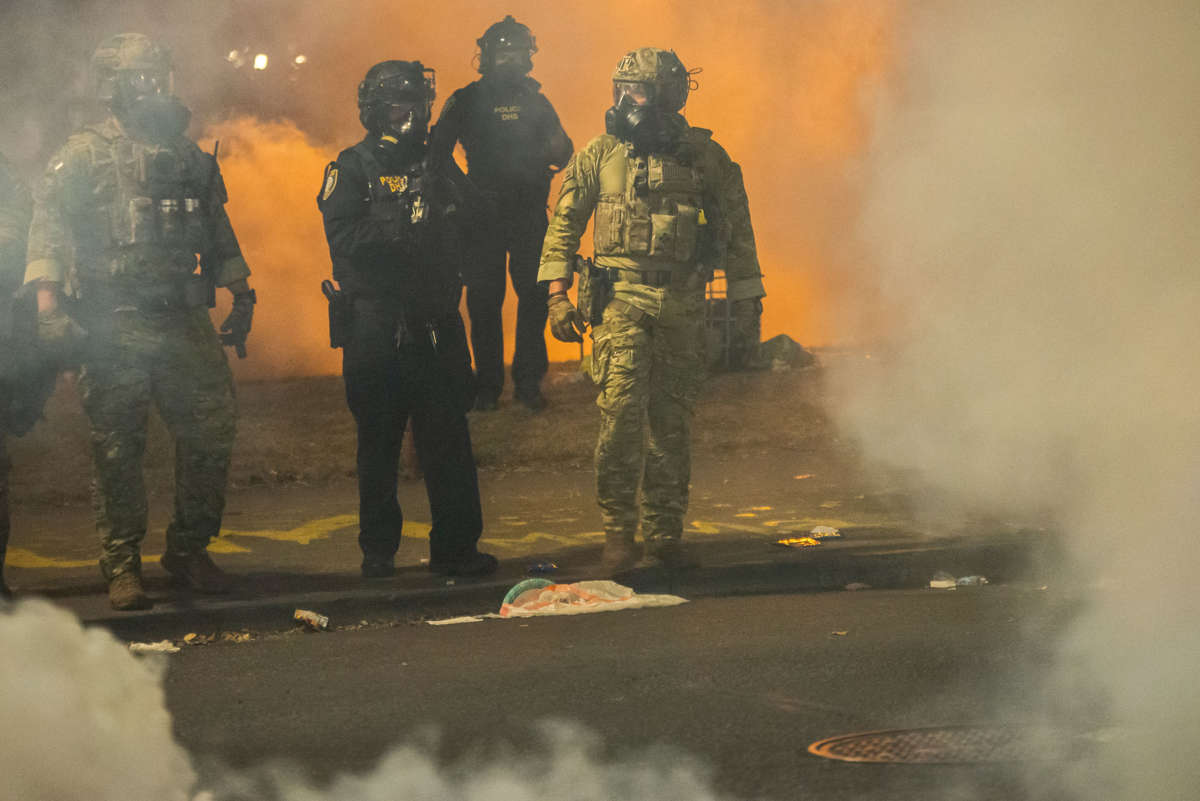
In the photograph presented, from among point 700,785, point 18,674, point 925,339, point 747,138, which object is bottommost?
point 700,785

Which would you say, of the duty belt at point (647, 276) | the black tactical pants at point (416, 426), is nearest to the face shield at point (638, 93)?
the duty belt at point (647, 276)

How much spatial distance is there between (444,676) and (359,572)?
72.6 inches

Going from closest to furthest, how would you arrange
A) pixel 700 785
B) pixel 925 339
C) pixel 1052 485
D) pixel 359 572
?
pixel 700 785, pixel 925 339, pixel 1052 485, pixel 359 572

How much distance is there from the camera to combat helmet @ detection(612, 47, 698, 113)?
22.2 feet

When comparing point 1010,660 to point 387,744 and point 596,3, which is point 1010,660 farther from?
point 596,3

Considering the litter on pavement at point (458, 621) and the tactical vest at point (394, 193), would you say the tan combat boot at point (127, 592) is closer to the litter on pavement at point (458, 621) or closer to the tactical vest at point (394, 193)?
the litter on pavement at point (458, 621)

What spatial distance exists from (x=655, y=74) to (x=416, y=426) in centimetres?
172

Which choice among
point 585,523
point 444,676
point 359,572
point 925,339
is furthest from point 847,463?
point 444,676

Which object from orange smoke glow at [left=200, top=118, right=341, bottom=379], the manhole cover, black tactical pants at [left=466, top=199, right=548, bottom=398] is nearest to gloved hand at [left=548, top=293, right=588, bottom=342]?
the manhole cover

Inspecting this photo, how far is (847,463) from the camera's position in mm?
10531

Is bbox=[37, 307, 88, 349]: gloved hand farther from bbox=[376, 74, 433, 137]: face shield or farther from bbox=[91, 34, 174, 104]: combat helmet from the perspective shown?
bbox=[376, 74, 433, 137]: face shield

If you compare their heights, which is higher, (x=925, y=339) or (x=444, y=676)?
(x=925, y=339)

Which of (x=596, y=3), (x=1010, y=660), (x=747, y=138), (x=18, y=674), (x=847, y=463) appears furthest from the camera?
(x=596, y=3)

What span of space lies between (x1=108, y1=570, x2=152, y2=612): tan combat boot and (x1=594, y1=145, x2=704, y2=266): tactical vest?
2.26 meters
